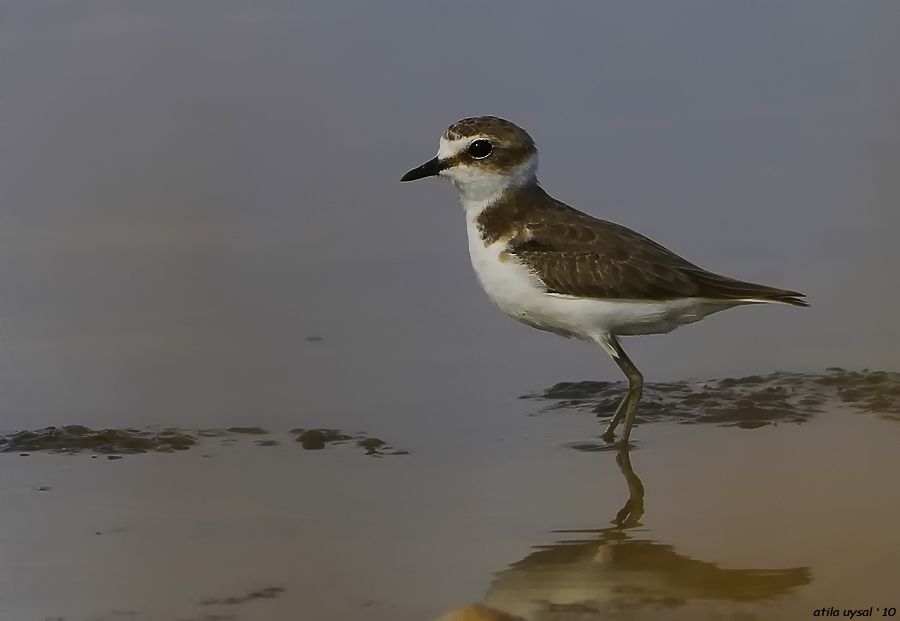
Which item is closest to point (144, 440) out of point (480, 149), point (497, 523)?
point (497, 523)

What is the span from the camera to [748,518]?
428 cm

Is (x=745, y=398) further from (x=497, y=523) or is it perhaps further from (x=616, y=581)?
(x=616, y=581)

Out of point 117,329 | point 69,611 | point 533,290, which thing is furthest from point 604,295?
point 69,611

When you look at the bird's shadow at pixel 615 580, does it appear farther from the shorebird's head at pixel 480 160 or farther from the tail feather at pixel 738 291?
the shorebird's head at pixel 480 160

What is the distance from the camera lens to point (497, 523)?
4367mm

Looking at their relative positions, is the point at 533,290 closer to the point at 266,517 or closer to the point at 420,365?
the point at 420,365

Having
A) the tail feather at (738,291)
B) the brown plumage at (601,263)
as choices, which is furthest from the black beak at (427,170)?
the tail feather at (738,291)

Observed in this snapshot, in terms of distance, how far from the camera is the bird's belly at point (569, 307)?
18.8ft

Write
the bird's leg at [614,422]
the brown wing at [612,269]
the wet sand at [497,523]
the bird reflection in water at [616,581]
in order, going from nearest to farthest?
the bird reflection in water at [616,581]
the wet sand at [497,523]
the bird's leg at [614,422]
the brown wing at [612,269]

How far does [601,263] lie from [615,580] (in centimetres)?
222

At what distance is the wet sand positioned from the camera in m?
3.69

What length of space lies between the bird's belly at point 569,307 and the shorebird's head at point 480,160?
35 centimetres

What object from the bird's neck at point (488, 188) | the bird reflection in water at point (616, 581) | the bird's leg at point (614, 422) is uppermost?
the bird's neck at point (488, 188)

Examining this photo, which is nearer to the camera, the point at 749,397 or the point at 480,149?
the point at 749,397
